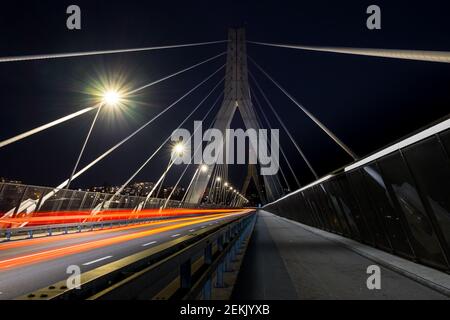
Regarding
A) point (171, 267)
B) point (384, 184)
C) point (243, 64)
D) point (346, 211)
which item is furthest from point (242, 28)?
point (171, 267)

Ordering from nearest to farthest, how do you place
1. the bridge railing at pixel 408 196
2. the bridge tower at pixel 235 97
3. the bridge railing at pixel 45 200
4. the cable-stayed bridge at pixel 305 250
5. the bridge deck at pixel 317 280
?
the cable-stayed bridge at pixel 305 250 → the bridge deck at pixel 317 280 → the bridge railing at pixel 408 196 → the bridge railing at pixel 45 200 → the bridge tower at pixel 235 97

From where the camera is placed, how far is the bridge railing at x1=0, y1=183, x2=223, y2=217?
56.9ft

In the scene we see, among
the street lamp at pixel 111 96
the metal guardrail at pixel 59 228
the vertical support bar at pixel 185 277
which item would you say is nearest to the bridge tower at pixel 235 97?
the metal guardrail at pixel 59 228

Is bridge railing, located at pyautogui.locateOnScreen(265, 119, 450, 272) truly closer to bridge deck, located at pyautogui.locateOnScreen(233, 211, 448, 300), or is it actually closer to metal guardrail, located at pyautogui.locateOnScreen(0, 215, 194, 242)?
bridge deck, located at pyautogui.locateOnScreen(233, 211, 448, 300)

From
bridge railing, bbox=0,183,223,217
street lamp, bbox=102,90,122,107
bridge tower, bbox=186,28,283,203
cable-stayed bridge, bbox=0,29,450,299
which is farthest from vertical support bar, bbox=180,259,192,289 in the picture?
bridge tower, bbox=186,28,283,203

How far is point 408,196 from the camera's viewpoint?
907cm

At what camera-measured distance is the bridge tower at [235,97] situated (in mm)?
43281

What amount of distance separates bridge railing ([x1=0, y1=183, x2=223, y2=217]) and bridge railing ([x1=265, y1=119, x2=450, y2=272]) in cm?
1434

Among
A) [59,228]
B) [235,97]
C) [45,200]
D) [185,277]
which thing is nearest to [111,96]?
[45,200]

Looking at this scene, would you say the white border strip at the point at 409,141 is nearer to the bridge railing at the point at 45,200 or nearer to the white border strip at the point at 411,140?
the white border strip at the point at 411,140

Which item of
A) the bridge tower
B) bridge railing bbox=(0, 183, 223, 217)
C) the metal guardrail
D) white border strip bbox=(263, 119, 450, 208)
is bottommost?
the metal guardrail

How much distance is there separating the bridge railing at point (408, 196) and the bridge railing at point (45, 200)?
14.3 meters

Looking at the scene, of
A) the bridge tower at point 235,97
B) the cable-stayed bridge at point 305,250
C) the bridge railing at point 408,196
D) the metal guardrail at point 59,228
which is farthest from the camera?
the bridge tower at point 235,97
